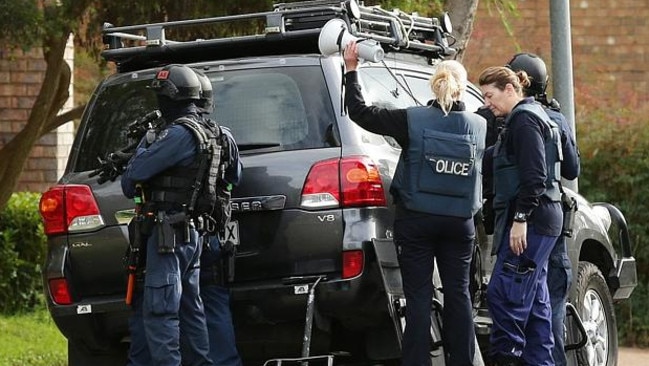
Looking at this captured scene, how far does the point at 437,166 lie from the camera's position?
706 centimetres

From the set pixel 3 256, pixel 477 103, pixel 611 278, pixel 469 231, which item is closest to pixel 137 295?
pixel 469 231

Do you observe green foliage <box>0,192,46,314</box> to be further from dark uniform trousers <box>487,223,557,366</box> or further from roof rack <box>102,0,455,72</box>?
dark uniform trousers <box>487,223,557,366</box>

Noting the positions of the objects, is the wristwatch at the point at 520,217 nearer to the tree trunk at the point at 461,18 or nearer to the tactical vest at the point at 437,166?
the tactical vest at the point at 437,166

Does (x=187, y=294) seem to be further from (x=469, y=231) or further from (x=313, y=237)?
(x=469, y=231)

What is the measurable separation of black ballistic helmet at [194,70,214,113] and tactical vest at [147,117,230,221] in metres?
0.10

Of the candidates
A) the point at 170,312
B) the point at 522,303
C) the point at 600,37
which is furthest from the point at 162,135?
the point at 600,37

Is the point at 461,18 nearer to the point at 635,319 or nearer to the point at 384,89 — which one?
the point at 384,89

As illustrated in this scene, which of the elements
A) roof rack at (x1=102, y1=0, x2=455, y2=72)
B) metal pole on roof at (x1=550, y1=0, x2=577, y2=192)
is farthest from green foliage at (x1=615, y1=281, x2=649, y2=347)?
roof rack at (x1=102, y1=0, x2=455, y2=72)

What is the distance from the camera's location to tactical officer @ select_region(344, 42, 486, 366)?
702cm

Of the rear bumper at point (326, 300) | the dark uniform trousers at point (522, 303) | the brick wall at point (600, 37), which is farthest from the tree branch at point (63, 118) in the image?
the brick wall at point (600, 37)

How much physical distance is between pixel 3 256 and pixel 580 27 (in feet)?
31.1

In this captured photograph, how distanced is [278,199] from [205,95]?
646 millimetres

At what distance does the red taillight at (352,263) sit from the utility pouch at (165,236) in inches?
33.8

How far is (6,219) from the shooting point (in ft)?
41.5
